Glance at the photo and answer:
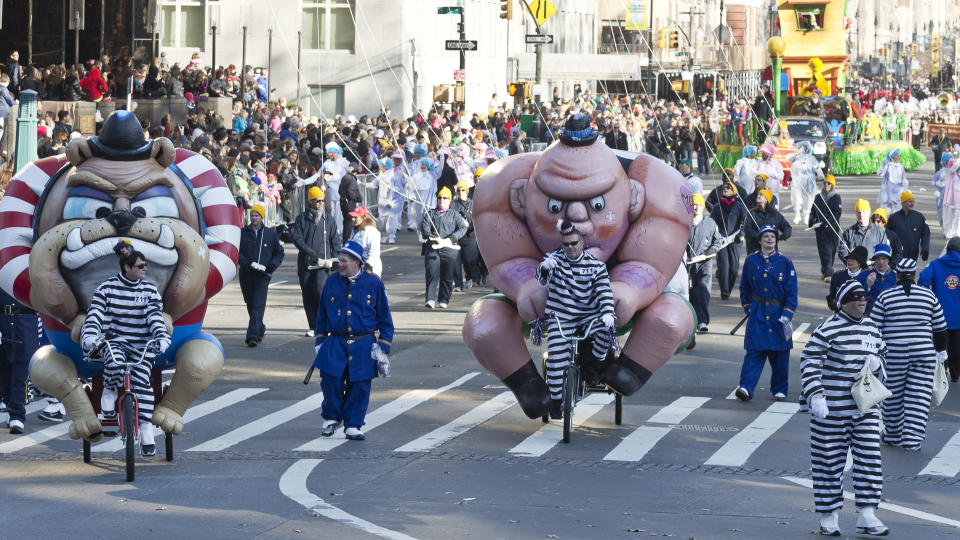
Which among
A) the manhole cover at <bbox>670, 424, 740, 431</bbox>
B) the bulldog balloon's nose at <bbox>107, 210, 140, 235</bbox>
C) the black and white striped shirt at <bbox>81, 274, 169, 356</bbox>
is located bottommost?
the manhole cover at <bbox>670, 424, 740, 431</bbox>

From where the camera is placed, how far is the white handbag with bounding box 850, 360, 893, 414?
10508 millimetres

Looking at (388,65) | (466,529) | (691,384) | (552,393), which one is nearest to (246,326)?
(691,384)

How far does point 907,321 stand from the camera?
46.8 ft

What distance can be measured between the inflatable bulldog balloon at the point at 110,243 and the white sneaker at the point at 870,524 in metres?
5.07

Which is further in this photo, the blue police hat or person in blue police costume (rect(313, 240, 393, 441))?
the blue police hat

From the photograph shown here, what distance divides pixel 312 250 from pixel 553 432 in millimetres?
6399

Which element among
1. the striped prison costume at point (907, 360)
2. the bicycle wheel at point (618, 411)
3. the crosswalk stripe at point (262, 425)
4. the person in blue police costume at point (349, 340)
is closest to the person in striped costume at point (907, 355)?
the striped prison costume at point (907, 360)

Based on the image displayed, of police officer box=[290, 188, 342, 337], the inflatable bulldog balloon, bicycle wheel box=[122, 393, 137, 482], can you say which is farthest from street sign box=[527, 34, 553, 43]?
bicycle wheel box=[122, 393, 137, 482]

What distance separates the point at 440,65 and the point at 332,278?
3897cm

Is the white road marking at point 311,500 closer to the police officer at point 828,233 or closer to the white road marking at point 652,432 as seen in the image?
the white road marking at point 652,432

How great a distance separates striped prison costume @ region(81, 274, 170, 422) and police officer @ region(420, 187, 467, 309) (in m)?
10.7

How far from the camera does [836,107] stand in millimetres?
50031

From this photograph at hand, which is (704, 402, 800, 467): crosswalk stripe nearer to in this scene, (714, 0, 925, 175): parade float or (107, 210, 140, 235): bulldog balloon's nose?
(107, 210, 140, 235): bulldog balloon's nose

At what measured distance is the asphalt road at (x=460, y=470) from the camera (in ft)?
34.8
